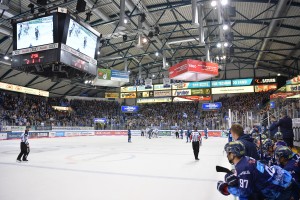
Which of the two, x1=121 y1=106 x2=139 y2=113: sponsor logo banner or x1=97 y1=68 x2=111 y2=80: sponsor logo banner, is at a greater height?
x1=97 y1=68 x2=111 y2=80: sponsor logo banner

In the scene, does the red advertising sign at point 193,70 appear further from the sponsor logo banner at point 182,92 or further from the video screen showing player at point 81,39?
the sponsor logo banner at point 182,92

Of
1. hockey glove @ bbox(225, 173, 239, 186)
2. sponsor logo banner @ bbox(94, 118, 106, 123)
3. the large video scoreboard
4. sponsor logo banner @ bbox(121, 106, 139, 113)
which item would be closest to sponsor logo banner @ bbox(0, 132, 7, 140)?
sponsor logo banner @ bbox(94, 118, 106, 123)

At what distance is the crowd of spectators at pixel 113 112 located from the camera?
95.9 feet

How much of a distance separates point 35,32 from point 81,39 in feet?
5.32

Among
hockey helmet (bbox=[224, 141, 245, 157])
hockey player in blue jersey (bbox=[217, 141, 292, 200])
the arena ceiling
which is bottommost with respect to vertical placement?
hockey player in blue jersey (bbox=[217, 141, 292, 200])

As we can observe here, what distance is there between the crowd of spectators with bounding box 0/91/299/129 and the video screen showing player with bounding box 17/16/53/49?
58.6 feet

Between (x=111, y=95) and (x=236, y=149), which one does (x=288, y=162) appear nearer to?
(x=236, y=149)

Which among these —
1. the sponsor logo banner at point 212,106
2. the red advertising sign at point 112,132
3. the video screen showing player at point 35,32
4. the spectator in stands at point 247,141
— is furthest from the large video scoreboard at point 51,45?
the sponsor logo banner at point 212,106

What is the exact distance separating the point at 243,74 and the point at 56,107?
30.5m

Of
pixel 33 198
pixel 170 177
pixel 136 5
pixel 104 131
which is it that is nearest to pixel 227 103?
pixel 104 131

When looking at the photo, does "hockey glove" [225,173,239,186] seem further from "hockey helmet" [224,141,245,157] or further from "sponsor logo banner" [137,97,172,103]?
"sponsor logo banner" [137,97,172,103]

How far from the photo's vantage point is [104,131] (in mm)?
34500

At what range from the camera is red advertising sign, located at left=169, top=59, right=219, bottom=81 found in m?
14.8

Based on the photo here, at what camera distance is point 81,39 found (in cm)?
926
